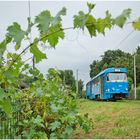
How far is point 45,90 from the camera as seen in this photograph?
7.27 meters

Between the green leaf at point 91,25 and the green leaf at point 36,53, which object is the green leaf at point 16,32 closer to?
the green leaf at point 36,53

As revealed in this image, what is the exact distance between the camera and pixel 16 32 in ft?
7.92

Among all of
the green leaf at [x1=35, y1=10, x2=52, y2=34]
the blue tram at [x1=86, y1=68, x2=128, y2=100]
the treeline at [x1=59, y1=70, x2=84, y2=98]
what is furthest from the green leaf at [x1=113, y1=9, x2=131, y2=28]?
the blue tram at [x1=86, y1=68, x2=128, y2=100]

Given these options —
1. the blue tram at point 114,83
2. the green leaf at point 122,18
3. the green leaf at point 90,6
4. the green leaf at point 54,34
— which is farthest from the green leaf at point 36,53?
the blue tram at point 114,83

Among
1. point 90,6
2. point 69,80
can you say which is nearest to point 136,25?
point 90,6

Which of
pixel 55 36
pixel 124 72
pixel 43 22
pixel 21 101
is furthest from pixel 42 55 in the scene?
pixel 124 72

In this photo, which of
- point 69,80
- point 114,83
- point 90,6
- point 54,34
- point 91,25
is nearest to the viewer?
point 90,6

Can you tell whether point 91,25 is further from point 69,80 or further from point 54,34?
point 69,80

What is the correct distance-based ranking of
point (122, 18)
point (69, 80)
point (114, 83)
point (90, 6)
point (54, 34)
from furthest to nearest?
point (69, 80) < point (114, 83) < point (54, 34) < point (90, 6) < point (122, 18)

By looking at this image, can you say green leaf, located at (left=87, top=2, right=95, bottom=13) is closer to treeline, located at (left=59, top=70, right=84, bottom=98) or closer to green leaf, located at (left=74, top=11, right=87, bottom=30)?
green leaf, located at (left=74, top=11, right=87, bottom=30)

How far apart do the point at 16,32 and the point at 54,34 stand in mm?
232

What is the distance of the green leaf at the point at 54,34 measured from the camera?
7.97 feet

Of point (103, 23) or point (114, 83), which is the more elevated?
point (114, 83)

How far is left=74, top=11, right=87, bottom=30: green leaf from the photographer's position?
224cm
